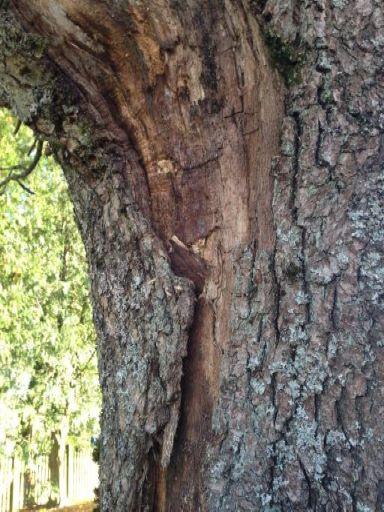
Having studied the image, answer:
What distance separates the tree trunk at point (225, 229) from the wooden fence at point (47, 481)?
7.85 metres

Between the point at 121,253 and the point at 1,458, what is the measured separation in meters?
7.54

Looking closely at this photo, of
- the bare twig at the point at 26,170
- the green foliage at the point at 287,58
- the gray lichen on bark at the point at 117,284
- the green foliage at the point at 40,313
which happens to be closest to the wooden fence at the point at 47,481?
the green foliage at the point at 40,313

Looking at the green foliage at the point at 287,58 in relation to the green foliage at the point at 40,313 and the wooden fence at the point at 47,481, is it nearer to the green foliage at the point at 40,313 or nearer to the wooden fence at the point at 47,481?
the green foliage at the point at 40,313

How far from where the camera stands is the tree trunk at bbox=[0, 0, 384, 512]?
1.27m

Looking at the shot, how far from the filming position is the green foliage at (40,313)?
735 cm

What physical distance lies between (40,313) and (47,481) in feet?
13.9

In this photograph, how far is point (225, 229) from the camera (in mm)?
1530

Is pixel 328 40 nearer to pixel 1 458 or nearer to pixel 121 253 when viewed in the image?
pixel 121 253

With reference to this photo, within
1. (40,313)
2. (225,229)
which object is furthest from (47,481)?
(225,229)

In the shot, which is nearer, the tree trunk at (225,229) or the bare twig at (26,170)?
the tree trunk at (225,229)

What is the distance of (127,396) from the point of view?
1506mm

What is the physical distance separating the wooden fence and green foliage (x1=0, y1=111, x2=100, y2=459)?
89 centimetres

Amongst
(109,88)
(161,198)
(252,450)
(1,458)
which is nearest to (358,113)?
(161,198)

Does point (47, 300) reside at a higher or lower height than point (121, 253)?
higher
